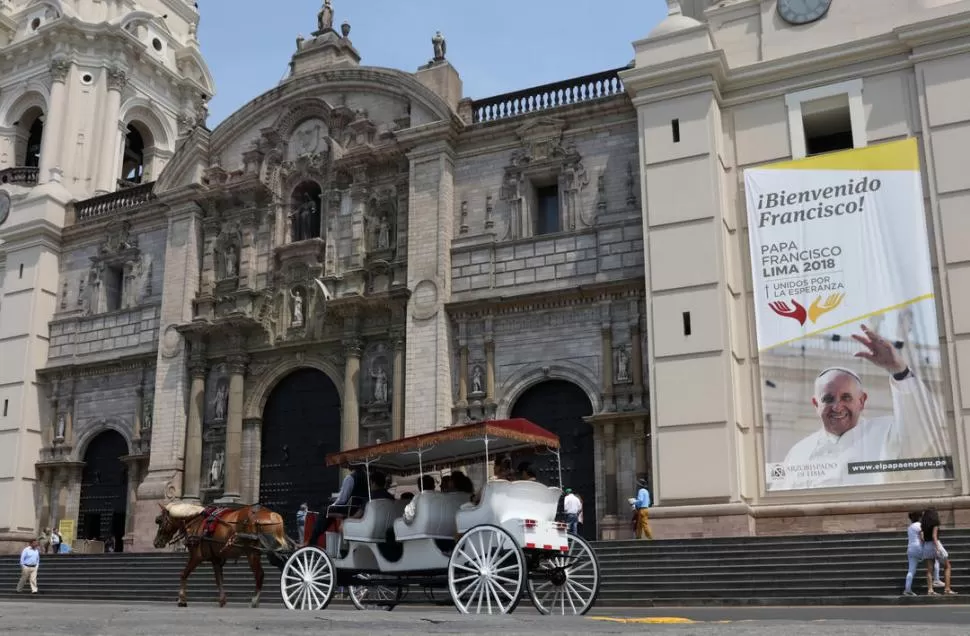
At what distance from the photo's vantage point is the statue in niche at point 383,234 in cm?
2750

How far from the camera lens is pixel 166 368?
29375mm

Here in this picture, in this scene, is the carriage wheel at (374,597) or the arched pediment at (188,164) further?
the arched pediment at (188,164)

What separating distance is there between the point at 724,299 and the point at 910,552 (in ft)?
25.5

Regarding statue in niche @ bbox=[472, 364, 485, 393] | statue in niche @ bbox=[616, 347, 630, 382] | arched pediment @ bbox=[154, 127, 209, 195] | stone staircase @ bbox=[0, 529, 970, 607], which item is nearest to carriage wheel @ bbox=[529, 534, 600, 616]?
stone staircase @ bbox=[0, 529, 970, 607]

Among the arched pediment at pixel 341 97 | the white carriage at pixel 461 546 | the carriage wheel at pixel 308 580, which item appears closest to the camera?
the white carriage at pixel 461 546

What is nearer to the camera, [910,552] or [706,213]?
[910,552]

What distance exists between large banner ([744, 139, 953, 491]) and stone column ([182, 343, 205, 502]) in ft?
52.3

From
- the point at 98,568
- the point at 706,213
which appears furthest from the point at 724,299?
the point at 98,568

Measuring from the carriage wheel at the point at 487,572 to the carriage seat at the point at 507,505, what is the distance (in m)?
0.35

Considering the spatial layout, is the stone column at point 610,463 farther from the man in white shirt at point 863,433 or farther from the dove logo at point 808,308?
the dove logo at point 808,308

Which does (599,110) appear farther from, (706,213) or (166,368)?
(166,368)

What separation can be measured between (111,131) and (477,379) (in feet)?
79.4

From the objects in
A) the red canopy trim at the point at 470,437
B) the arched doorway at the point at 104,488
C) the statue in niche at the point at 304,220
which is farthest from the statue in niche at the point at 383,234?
the red canopy trim at the point at 470,437

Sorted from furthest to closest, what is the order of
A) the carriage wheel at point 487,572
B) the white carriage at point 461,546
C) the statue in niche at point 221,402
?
the statue in niche at point 221,402, the white carriage at point 461,546, the carriage wheel at point 487,572
